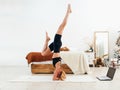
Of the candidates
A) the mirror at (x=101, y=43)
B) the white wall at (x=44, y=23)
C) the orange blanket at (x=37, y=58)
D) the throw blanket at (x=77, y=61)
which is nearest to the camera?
the throw blanket at (x=77, y=61)

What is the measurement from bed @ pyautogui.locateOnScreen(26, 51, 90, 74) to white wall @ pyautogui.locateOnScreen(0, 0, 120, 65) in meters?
2.71

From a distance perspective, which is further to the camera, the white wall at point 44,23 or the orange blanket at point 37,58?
the white wall at point 44,23

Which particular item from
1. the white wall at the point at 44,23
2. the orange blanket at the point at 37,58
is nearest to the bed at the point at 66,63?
the orange blanket at the point at 37,58

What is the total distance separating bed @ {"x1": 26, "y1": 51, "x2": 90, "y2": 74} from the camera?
6586mm

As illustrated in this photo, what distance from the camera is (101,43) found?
928 cm

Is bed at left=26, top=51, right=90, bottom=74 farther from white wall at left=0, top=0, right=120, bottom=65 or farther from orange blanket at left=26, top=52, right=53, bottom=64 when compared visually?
white wall at left=0, top=0, right=120, bottom=65

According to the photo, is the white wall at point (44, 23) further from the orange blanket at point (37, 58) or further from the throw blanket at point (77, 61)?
the throw blanket at point (77, 61)

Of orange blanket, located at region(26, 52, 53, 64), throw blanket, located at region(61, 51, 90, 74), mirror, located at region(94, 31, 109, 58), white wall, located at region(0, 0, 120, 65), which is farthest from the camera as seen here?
white wall, located at region(0, 0, 120, 65)

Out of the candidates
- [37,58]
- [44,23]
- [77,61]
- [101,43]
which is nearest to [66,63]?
[77,61]

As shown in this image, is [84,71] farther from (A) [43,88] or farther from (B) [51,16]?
(B) [51,16]

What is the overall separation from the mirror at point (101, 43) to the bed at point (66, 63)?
8.94 ft

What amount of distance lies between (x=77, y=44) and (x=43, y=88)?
17.8ft

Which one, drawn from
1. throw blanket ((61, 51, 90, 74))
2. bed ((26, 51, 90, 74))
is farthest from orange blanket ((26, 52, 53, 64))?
throw blanket ((61, 51, 90, 74))

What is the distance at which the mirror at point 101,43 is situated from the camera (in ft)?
30.3
